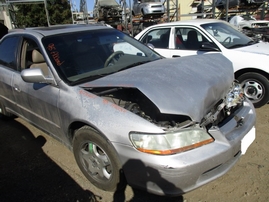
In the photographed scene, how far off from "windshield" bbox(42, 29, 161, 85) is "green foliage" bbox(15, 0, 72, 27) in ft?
85.8

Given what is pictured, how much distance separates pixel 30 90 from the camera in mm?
2857

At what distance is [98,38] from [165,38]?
2.32m

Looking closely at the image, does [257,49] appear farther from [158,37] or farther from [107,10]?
[107,10]

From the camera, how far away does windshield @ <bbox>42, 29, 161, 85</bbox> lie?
255cm

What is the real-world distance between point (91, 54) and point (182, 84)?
132 cm

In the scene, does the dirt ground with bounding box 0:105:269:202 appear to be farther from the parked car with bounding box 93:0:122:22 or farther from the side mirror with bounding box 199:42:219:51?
the parked car with bounding box 93:0:122:22

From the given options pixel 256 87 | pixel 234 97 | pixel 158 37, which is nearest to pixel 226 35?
pixel 256 87

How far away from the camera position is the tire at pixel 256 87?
3.89 m

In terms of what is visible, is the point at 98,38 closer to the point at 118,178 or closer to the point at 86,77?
the point at 86,77

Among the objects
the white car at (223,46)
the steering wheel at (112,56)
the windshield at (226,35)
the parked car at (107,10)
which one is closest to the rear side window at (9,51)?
the steering wheel at (112,56)

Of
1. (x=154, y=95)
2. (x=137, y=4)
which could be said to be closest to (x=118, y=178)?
(x=154, y=95)

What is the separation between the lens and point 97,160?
88.0 inches

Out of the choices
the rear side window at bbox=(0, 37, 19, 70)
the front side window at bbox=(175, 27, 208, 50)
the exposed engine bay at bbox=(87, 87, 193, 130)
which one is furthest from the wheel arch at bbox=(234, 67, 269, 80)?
the rear side window at bbox=(0, 37, 19, 70)

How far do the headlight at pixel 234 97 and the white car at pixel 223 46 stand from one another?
153 centimetres
